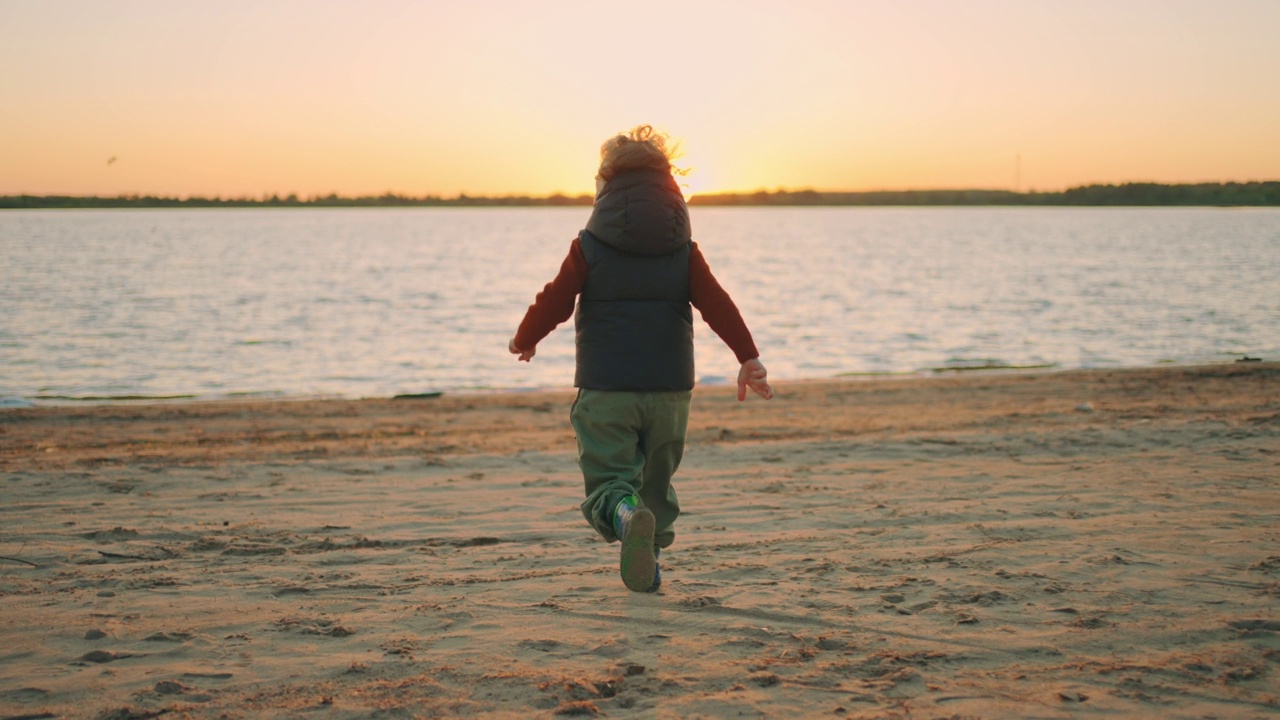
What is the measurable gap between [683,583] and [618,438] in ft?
2.59

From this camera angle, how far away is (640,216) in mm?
4180

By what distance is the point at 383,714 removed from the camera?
10.3 feet

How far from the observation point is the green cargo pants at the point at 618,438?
425cm

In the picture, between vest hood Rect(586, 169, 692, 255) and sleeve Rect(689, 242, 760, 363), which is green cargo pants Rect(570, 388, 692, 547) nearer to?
sleeve Rect(689, 242, 760, 363)

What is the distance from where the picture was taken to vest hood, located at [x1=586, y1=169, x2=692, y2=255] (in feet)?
13.7

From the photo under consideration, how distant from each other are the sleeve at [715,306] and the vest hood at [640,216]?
141 mm

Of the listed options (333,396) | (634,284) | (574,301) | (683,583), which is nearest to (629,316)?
(634,284)

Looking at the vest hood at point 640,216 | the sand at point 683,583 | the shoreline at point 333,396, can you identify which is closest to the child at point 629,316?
the vest hood at point 640,216

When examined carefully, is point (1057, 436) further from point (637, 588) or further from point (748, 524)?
point (637, 588)

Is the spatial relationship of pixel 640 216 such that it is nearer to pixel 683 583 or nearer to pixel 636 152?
pixel 636 152

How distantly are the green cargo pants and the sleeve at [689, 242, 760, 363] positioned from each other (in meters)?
0.31

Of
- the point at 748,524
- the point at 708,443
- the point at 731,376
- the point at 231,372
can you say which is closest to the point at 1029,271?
the point at 731,376

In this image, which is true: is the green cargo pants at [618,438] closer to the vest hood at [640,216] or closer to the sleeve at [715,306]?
the sleeve at [715,306]

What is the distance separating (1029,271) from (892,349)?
2770cm
